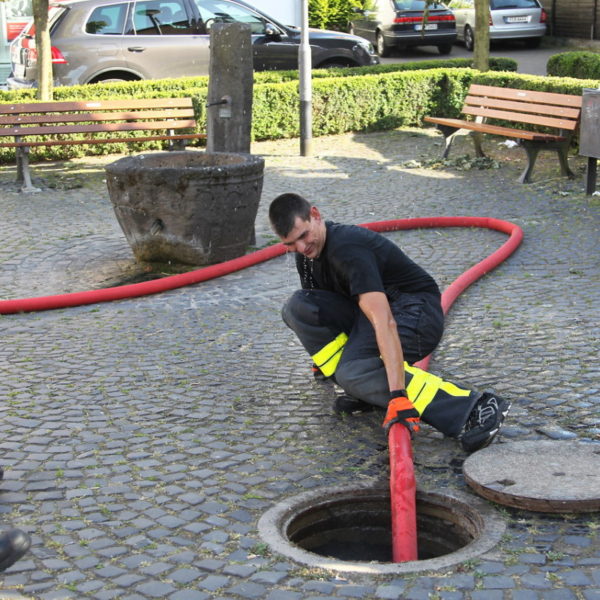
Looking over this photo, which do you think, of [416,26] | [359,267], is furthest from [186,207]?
[416,26]

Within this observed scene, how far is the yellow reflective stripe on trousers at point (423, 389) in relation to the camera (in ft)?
16.0

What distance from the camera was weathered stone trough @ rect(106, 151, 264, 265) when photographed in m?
8.31

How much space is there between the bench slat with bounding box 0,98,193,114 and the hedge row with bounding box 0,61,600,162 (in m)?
0.67

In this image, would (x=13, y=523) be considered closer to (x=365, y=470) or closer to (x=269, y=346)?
(x=365, y=470)

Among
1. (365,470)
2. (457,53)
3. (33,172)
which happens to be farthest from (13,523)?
(457,53)

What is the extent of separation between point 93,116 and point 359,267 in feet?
29.6

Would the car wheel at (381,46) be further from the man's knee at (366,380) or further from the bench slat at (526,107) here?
the man's knee at (366,380)

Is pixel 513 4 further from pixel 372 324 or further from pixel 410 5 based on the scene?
pixel 372 324

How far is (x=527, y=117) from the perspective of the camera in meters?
12.4

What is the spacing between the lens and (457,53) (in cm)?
2820

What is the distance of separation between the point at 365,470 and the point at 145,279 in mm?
4285

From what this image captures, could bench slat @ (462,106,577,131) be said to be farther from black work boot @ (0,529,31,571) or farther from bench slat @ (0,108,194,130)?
black work boot @ (0,529,31,571)

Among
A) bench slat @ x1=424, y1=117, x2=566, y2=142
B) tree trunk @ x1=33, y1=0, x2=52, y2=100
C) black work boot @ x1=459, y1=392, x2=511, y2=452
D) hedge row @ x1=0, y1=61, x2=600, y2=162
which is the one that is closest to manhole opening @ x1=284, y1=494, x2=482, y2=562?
black work boot @ x1=459, y1=392, x2=511, y2=452

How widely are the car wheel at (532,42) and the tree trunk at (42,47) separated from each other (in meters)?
17.9
